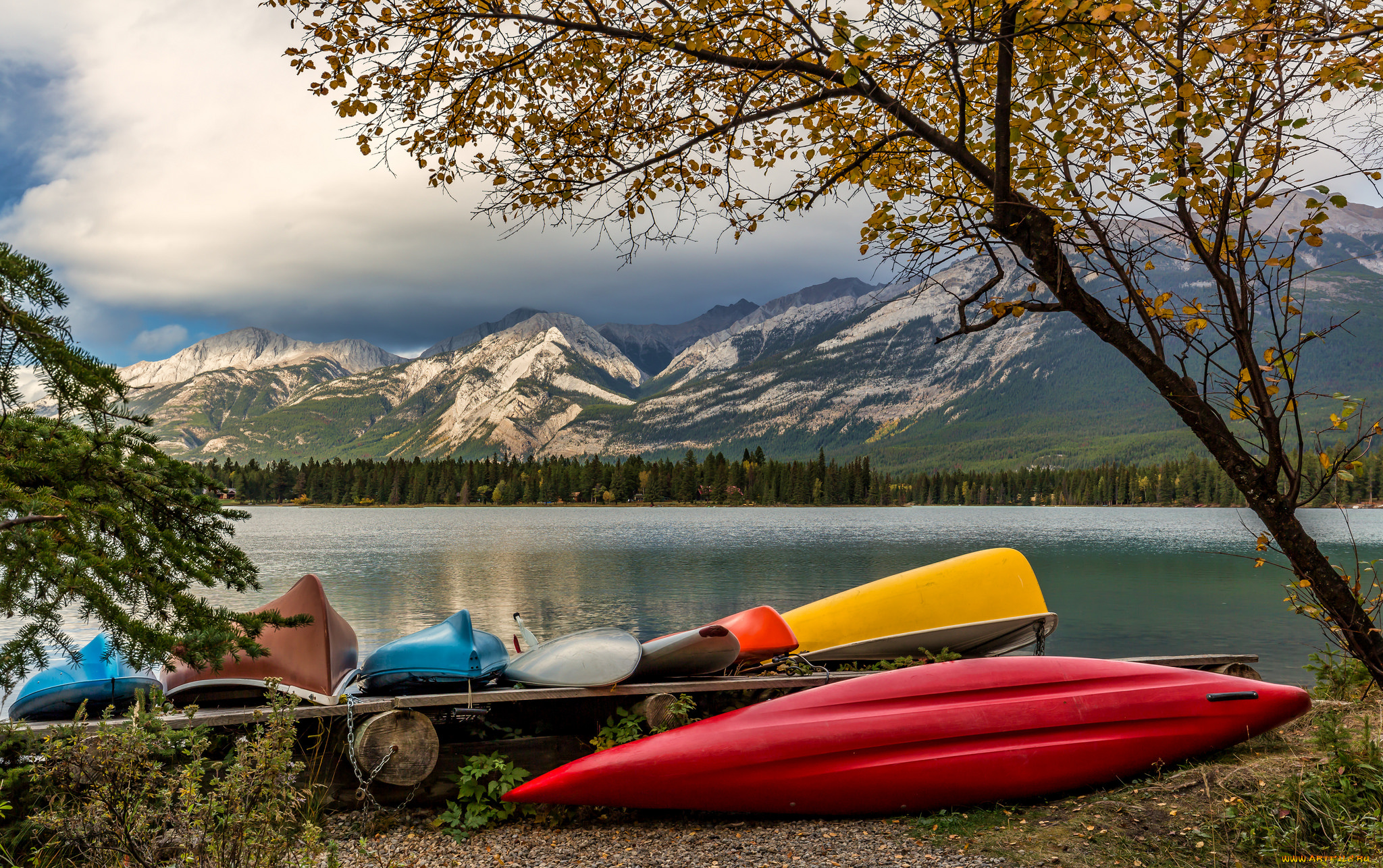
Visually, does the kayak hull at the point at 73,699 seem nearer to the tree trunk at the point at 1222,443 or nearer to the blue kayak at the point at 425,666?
the blue kayak at the point at 425,666

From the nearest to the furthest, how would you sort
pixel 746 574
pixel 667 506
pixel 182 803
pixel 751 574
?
pixel 182 803 < pixel 746 574 < pixel 751 574 < pixel 667 506

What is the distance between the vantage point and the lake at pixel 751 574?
69.9 feet

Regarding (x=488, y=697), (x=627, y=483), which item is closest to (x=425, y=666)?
(x=488, y=697)

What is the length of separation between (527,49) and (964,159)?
308 centimetres

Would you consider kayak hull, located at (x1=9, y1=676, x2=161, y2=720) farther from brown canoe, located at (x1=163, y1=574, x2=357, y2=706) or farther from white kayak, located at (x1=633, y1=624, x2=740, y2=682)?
white kayak, located at (x1=633, y1=624, x2=740, y2=682)

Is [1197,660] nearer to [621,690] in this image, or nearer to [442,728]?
[621,690]

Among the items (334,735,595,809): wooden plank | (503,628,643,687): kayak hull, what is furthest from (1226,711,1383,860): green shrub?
(334,735,595,809): wooden plank

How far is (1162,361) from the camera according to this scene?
16.3 ft

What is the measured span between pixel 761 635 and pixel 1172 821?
4.53 m

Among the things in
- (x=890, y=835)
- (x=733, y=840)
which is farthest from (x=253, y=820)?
(x=890, y=835)

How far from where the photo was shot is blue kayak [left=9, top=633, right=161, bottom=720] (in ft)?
23.4

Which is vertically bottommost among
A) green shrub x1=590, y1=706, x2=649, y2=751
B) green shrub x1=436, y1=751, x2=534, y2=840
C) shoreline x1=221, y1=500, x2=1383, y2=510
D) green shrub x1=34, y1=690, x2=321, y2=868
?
shoreline x1=221, y1=500, x2=1383, y2=510

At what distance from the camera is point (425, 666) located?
759cm

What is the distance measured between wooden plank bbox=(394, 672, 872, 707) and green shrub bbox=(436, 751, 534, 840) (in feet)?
1.89
